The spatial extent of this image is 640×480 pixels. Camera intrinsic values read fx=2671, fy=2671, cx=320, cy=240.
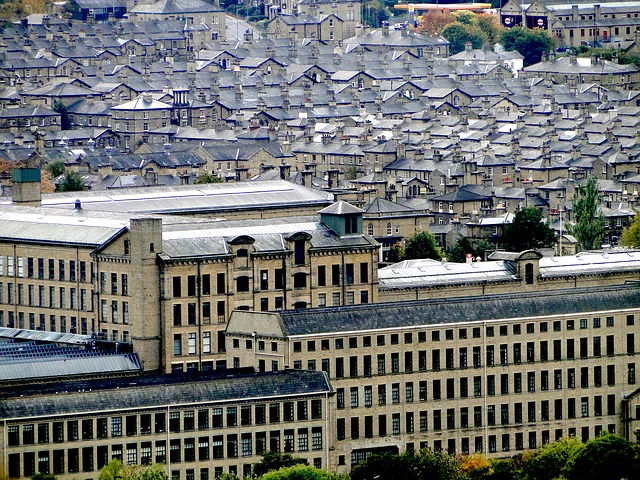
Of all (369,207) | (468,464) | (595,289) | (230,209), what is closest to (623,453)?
(468,464)

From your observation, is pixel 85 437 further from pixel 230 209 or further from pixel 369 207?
pixel 369 207

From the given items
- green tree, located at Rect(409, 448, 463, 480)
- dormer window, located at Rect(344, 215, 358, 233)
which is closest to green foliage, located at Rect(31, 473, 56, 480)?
green tree, located at Rect(409, 448, 463, 480)

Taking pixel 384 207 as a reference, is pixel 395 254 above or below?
below

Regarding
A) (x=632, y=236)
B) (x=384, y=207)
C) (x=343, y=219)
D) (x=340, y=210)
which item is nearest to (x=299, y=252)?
(x=343, y=219)

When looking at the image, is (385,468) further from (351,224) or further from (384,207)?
(384,207)

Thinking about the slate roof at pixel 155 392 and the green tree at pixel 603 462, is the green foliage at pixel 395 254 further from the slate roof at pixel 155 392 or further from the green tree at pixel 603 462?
the green tree at pixel 603 462

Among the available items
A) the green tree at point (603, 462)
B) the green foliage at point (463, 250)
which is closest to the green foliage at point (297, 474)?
the green tree at point (603, 462)
